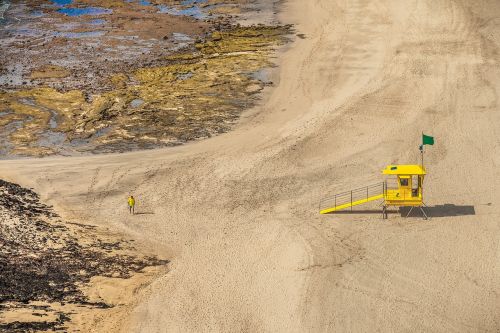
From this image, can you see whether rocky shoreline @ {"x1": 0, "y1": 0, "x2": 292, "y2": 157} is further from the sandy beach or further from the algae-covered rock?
the sandy beach

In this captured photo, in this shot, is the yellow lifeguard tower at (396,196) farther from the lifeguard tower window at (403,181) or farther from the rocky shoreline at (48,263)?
the rocky shoreline at (48,263)

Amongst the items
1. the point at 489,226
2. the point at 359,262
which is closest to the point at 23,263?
the point at 359,262

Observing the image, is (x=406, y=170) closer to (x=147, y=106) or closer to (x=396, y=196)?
(x=396, y=196)

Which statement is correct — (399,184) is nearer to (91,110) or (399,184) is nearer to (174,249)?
(174,249)

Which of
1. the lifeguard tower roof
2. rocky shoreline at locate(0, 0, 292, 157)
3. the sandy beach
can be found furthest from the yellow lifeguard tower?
rocky shoreline at locate(0, 0, 292, 157)

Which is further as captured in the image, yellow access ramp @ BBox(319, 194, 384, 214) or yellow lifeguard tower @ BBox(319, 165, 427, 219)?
yellow access ramp @ BBox(319, 194, 384, 214)
